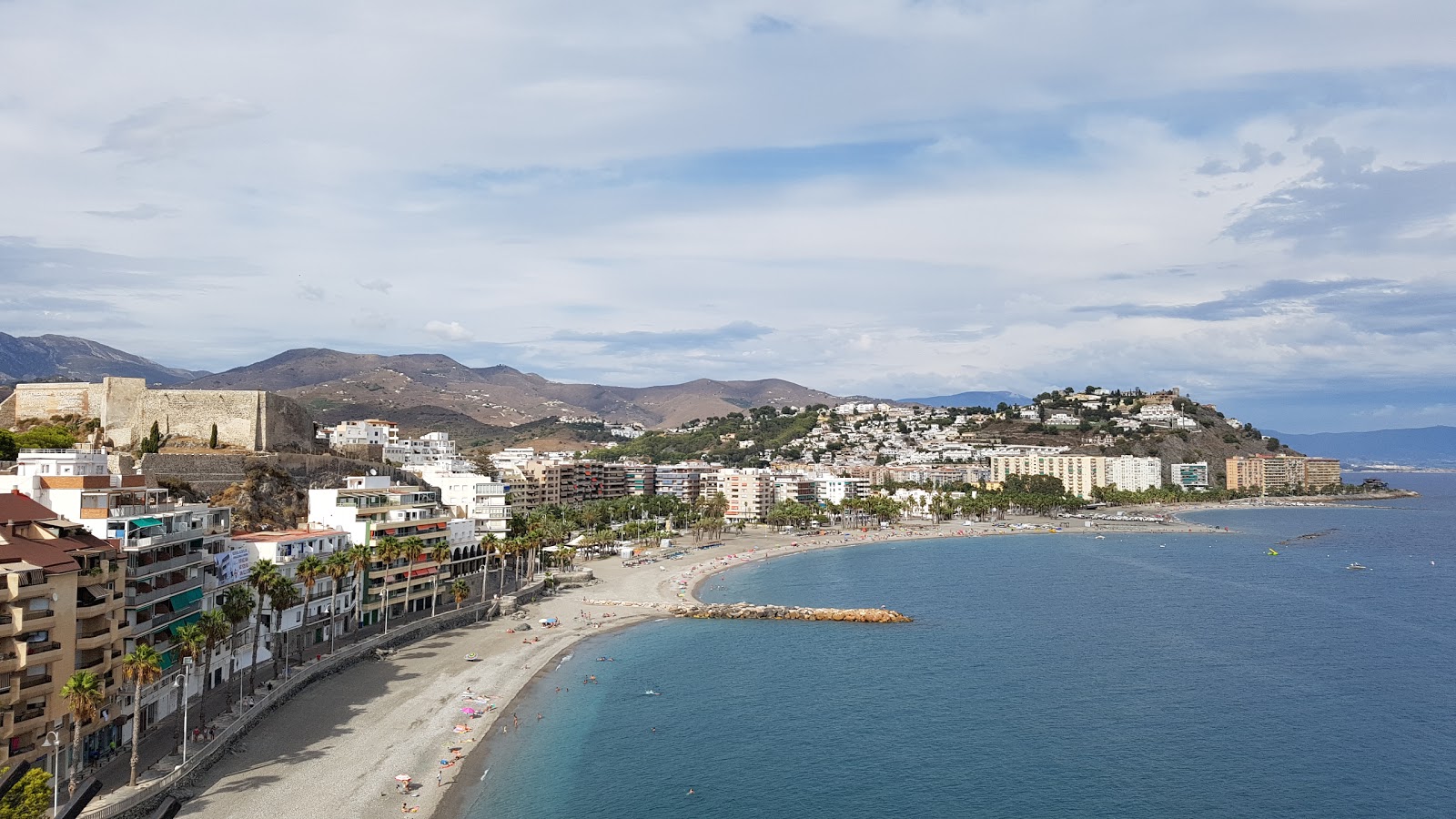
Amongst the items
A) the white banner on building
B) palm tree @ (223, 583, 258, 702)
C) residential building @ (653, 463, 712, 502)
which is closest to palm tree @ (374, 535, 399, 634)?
the white banner on building

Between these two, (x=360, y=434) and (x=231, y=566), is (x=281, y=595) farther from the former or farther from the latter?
(x=360, y=434)

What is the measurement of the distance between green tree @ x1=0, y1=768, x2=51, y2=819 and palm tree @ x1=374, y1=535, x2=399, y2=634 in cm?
3509

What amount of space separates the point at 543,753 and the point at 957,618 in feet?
148

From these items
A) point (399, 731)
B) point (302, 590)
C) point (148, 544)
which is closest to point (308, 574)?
point (302, 590)

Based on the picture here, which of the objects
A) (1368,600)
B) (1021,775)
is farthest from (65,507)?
(1368,600)

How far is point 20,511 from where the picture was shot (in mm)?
34062

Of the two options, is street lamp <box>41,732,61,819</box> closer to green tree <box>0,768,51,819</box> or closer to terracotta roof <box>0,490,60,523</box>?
green tree <box>0,768,51,819</box>

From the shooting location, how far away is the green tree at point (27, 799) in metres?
24.5

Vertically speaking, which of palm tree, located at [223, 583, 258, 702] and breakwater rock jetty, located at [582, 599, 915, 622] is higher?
palm tree, located at [223, 583, 258, 702]

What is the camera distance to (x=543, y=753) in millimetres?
43719

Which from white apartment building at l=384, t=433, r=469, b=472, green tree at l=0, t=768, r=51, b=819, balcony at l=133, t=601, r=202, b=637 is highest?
white apartment building at l=384, t=433, r=469, b=472

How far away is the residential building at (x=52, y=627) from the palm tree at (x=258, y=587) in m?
10.3

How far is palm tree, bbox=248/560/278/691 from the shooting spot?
154 ft

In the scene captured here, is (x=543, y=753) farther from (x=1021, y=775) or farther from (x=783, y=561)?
(x=783, y=561)
